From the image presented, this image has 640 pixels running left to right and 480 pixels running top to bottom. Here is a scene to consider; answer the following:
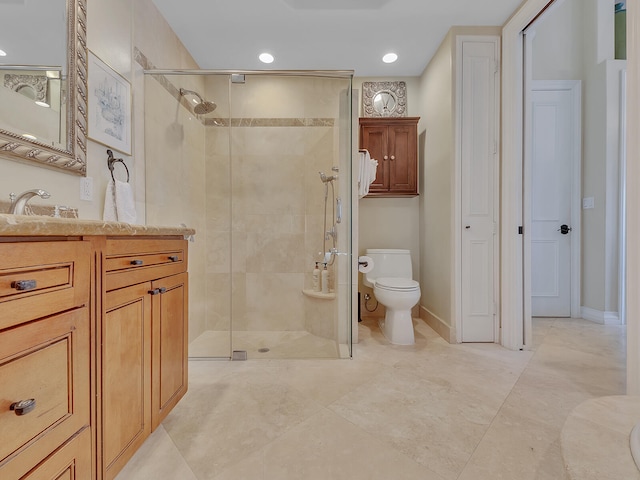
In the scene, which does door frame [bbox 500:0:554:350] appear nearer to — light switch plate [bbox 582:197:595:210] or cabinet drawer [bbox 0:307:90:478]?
light switch plate [bbox 582:197:595:210]

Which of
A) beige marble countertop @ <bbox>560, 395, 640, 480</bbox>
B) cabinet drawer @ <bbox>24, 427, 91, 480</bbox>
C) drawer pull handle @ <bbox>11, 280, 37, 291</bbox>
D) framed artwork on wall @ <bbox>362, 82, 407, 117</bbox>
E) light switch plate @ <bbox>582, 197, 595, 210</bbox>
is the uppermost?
framed artwork on wall @ <bbox>362, 82, 407, 117</bbox>

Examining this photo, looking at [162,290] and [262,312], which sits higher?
[162,290]

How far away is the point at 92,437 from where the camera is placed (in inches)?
32.2

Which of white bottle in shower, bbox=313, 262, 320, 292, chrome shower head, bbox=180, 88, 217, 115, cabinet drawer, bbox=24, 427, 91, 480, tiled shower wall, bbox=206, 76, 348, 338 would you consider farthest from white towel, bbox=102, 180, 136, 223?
white bottle in shower, bbox=313, 262, 320, 292

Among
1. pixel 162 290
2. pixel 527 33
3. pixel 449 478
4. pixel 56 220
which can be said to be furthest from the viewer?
pixel 527 33

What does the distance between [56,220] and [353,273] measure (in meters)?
1.82

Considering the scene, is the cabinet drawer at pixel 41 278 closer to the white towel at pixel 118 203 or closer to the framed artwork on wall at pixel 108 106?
the white towel at pixel 118 203

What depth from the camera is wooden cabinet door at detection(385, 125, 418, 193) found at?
116 inches

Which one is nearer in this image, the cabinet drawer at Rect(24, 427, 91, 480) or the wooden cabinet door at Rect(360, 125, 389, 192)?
the cabinet drawer at Rect(24, 427, 91, 480)

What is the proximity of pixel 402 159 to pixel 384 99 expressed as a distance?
69 cm

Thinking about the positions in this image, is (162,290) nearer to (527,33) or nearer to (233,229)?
(233,229)

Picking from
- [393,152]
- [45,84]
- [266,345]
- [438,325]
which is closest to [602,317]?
[438,325]

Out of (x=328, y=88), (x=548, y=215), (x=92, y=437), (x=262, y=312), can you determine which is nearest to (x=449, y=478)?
(x=92, y=437)

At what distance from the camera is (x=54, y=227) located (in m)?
0.68
